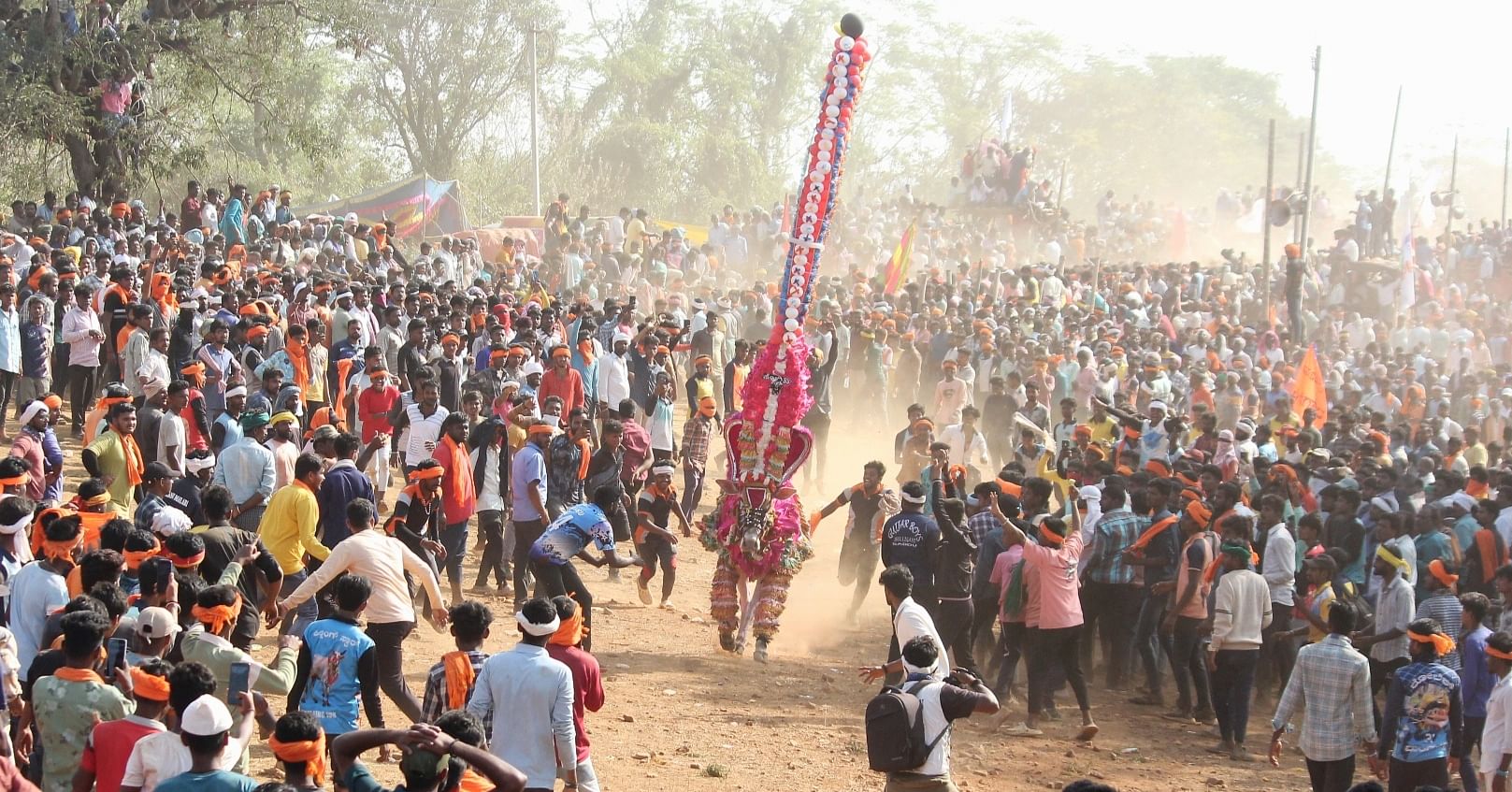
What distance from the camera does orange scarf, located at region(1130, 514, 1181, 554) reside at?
12.3 metres

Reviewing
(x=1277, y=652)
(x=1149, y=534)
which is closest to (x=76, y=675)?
(x=1149, y=534)

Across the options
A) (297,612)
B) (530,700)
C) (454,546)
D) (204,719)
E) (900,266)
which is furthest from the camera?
(900,266)

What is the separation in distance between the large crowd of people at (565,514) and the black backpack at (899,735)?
0.28 ft

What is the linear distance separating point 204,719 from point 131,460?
245 inches

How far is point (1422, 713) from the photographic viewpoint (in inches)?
360

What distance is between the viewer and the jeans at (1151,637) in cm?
1256

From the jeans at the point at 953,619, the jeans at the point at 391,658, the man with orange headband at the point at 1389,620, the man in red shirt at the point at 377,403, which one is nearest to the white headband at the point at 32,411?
the man in red shirt at the point at 377,403

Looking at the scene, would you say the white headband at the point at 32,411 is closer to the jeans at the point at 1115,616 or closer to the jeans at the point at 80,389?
the jeans at the point at 80,389

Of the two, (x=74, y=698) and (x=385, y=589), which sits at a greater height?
(x=385, y=589)

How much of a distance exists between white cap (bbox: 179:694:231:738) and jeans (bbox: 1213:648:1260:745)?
7572mm

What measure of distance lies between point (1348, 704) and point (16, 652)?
292 inches

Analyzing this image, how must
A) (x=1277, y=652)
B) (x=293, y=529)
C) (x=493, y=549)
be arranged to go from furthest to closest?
1. (x=493, y=549)
2. (x=1277, y=652)
3. (x=293, y=529)

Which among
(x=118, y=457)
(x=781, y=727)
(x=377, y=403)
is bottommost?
(x=781, y=727)

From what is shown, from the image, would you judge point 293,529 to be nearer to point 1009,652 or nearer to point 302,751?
point 302,751
